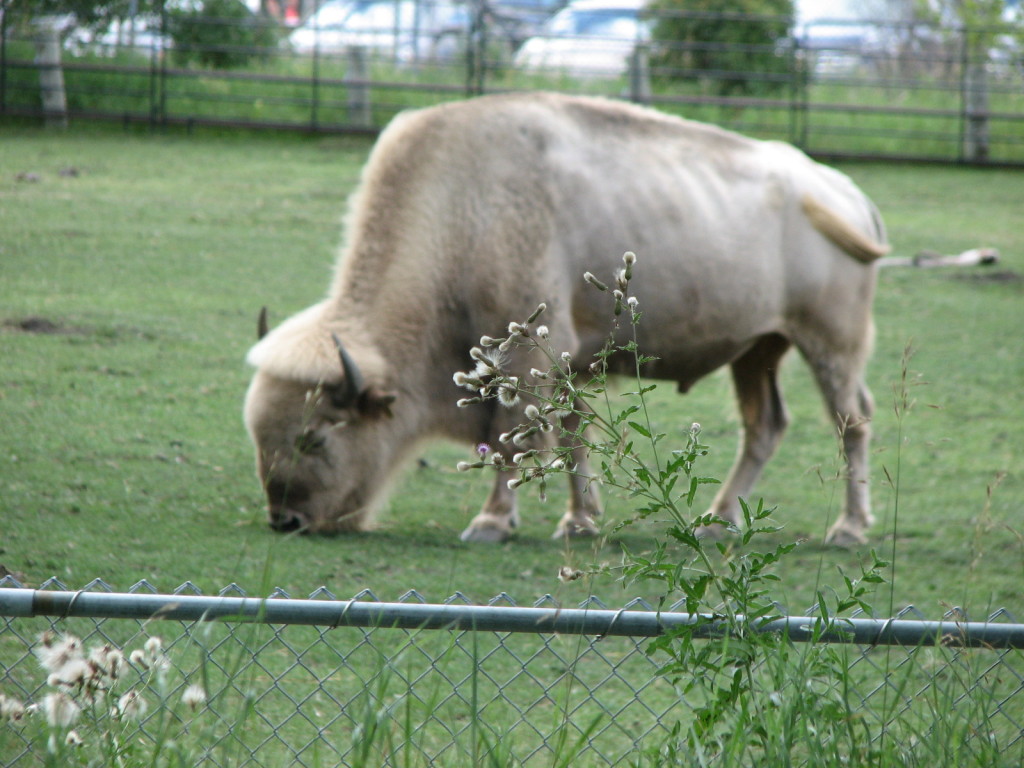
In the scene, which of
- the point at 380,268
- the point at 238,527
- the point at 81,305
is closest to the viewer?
the point at 238,527

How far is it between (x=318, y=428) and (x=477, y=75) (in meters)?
13.4

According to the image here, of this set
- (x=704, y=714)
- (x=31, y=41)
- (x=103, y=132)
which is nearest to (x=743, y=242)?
(x=704, y=714)

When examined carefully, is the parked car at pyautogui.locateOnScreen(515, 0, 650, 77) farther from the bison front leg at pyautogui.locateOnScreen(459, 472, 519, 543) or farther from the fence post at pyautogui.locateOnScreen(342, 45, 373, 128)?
the bison front leg at pyautogui.locateOnScreen(459, 472, 519, 543)

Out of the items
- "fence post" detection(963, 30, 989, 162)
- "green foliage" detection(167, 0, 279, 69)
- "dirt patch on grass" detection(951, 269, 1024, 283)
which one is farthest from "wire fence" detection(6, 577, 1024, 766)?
"fence post" detection(963, 30, 989, 162)

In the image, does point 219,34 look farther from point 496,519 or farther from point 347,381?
point 496,519

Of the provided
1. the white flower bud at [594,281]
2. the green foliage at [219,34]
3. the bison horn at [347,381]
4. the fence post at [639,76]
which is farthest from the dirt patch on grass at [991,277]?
the green foliage at [219,34]

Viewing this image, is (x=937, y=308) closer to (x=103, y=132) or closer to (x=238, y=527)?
(x=238, y=527)

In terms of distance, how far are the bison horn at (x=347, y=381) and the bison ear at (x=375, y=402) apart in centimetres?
5

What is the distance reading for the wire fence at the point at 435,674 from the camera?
2.29 meters

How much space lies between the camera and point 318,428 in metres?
5.10

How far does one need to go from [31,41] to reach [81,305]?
9.73 meters

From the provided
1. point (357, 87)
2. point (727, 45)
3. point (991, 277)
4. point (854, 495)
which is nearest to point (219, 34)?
point (357, 87)

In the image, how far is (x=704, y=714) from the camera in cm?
224

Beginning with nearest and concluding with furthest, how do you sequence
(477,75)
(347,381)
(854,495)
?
(347,381) → (854,495) → (477,75)
